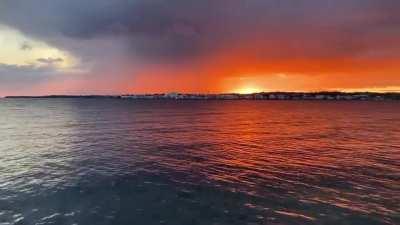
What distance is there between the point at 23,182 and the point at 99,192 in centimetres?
680

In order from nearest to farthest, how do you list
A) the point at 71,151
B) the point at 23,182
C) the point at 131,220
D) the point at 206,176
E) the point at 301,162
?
the point at 131,220
the point at 23,182
the point at 206,176
the point at 301,162
the point at 71,151

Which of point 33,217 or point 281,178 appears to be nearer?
point 33,217

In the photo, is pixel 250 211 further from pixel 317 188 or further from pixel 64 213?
pixel 64 213

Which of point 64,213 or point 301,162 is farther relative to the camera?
point 301,162

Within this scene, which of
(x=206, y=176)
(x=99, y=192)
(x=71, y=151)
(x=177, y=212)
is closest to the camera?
(x=177, y=212)

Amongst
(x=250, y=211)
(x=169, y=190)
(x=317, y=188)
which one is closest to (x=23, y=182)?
(x=169, y=190)

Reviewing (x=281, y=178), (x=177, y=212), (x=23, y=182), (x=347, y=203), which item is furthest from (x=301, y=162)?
(x=23, y=182)

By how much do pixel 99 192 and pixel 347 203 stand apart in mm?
15779

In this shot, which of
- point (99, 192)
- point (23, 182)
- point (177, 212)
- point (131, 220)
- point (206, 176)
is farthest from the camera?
point (206, 176)

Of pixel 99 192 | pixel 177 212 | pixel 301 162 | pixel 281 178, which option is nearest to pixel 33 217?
pixel 99 192

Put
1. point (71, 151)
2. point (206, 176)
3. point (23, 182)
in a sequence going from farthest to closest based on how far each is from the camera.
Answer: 1. point (71, 151)
2. point (206, 176)
3. point (23, 182)

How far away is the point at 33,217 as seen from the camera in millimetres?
17703

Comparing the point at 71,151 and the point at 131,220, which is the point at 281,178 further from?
the point at 71,151

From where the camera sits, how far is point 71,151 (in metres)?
38.2
